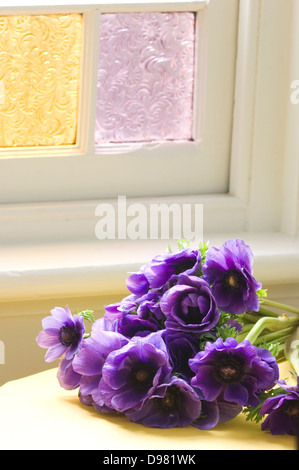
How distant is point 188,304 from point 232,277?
0.05 m

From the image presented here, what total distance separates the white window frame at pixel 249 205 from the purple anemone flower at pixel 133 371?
1.30 ft

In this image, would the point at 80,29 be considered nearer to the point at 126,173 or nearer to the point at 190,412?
the point at 126,173

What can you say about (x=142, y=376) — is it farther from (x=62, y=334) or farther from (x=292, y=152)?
(x=292, y=152)

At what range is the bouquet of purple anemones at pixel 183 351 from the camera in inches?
30.1

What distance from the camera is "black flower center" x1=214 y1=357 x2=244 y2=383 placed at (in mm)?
767

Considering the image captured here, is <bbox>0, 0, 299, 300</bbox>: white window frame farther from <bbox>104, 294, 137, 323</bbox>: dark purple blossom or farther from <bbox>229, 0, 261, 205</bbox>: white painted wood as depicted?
<bbox>104, 294, 137, 323</bbox>: dark purple blossom

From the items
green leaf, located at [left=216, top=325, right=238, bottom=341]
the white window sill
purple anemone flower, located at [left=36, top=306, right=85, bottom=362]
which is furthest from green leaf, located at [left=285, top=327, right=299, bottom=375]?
the white window sill

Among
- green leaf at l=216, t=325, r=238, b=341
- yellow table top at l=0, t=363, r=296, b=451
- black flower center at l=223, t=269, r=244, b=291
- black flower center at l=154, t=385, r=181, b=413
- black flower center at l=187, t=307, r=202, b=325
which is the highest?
black flower center at l=223, t=269, r=244, b=291

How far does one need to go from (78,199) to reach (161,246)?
15 cm

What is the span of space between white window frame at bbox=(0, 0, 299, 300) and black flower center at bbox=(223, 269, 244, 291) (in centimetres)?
38

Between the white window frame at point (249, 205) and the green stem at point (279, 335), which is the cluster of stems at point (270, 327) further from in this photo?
the white window frame at point (249, 205)

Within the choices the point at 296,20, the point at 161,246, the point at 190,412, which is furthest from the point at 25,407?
the point at 296,20

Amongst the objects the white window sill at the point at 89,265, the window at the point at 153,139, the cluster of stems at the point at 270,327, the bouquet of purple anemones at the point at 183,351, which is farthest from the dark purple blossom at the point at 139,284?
the window at the point at 153,139

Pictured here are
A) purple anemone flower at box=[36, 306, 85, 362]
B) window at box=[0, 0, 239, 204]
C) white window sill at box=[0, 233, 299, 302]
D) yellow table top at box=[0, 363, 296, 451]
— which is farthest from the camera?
window at box=[0, 0, 239, 204]
